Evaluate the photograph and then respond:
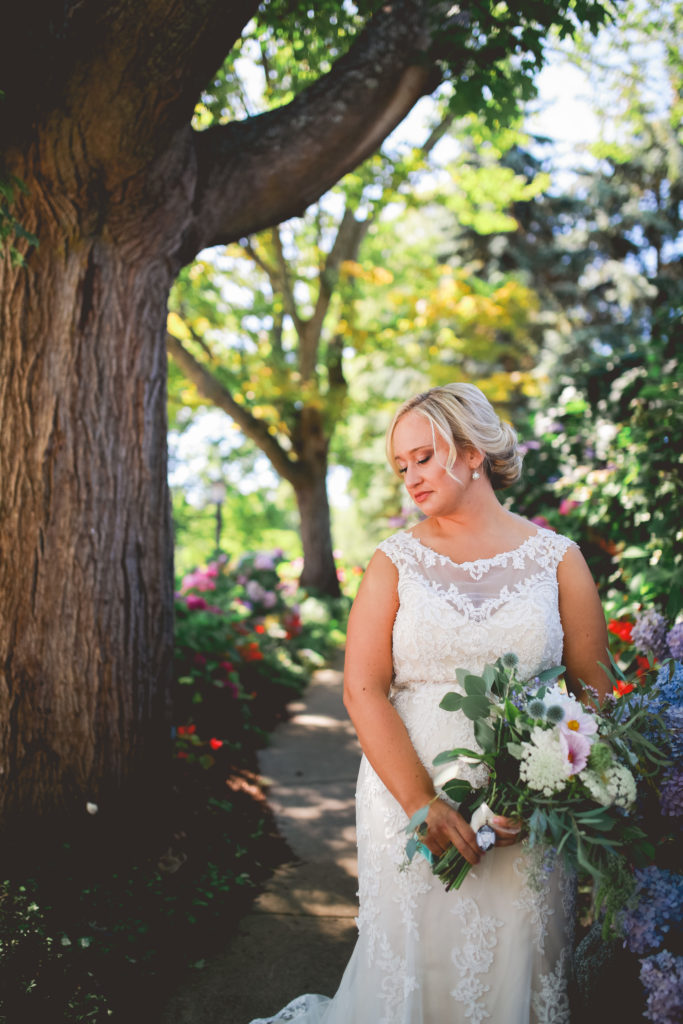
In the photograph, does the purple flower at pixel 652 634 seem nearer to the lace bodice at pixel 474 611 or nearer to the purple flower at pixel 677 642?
the purple flower at pixel 677 642

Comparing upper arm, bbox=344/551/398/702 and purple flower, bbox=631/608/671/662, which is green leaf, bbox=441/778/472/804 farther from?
purple flower, bbox=631/608/671/662

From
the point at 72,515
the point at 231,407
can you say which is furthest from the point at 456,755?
the point at 231,407

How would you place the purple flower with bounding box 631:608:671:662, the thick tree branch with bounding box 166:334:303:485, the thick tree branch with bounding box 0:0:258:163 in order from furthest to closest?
1. the thick tree branch with bounding box 166:334:303:485
2. the thick tree branch with bounding box 0:0:258:163
3. the purple flower with bounding box 631:608:671:662

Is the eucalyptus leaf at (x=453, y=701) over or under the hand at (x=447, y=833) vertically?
over

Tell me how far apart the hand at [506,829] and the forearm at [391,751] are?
247mm

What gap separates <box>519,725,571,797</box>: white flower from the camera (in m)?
1.52

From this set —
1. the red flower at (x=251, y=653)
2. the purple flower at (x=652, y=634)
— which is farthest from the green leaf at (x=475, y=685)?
the red flower at (x=251, y=653)

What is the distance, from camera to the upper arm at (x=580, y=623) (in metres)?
2.11

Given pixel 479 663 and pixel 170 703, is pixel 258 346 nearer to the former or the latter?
pixel 170 703

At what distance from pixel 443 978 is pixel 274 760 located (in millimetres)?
3670

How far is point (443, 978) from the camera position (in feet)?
6.44

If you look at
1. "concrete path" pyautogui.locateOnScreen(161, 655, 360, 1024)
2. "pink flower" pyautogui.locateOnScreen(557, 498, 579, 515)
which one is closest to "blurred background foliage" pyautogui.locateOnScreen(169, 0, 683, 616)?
"pink flower" pyautogui.locateOnScreen(557, 498, 579, 515)

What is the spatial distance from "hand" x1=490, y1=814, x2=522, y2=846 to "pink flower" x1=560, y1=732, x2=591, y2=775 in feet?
0.78

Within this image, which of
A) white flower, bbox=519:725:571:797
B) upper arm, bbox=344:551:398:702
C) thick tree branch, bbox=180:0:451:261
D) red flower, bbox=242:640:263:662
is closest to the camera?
white flower, bbox=519:725:571:797
